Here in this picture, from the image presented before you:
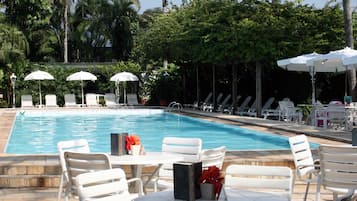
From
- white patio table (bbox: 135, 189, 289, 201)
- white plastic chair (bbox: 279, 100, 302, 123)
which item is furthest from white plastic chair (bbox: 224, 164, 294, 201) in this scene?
white plastic chair (bbox: 279, 100, 302, 123)

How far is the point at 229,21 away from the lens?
19.3 m

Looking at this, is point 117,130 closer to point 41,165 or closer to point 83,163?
point 41,165

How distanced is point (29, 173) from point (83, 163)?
3.02 meters

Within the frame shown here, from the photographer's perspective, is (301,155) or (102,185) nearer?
(102,185)

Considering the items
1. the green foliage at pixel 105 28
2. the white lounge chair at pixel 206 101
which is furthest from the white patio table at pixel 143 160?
the green foliage at pixel 105 28

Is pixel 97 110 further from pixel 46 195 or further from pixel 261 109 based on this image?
pixel 46 195

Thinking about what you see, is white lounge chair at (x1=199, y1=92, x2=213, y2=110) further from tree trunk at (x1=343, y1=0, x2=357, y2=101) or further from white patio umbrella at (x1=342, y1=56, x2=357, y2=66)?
white patio umbrella at (x1=342, y1=56, x2=357, y2=66)

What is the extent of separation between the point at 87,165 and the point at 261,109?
601 inches

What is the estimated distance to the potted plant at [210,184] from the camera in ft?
11.4

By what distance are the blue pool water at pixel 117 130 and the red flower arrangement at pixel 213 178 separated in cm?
808

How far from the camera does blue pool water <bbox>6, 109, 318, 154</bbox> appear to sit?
13086 mm

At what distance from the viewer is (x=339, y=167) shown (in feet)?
16.2

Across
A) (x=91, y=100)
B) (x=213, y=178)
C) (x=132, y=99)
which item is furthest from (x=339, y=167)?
(x=132, y=99)

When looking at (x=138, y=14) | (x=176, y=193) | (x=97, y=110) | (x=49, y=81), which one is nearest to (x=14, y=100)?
(x=49, y=81)
